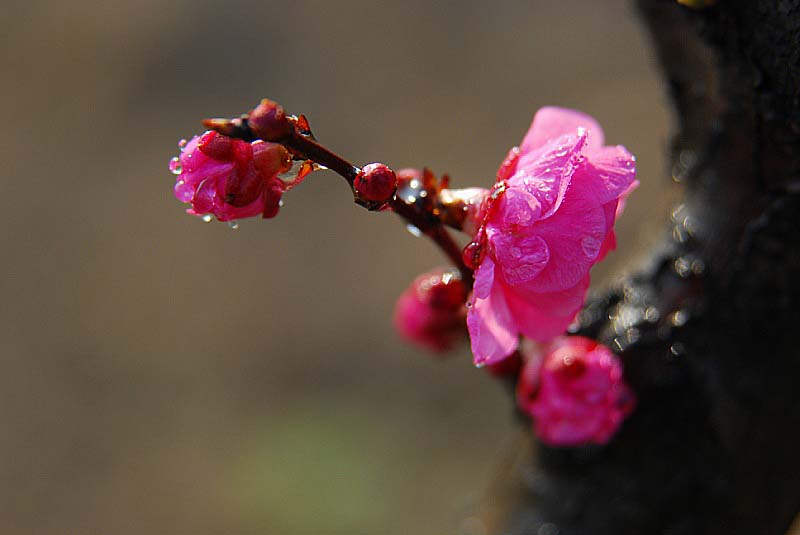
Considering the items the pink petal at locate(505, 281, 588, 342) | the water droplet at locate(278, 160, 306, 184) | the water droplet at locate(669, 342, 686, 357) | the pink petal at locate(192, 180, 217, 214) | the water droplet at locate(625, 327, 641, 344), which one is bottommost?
the water droplet at locate(669, 342, 686, 357)

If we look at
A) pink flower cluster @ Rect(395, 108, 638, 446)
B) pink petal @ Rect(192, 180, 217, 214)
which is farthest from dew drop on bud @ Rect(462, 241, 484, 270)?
pink petal @ Rect(192, 180, 217, 214)

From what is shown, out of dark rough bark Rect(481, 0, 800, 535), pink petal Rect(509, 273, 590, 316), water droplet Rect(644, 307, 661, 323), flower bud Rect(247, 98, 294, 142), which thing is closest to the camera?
flower bud Rect(247, 98, 294, 142)

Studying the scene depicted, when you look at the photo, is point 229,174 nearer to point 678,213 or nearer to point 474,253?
point 474,253

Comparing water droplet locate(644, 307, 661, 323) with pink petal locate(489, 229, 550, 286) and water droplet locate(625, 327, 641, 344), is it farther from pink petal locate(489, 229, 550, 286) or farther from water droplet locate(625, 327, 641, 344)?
pink petal locate(489, 229, 550, 286)

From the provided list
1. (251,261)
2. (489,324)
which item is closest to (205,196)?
(489,324)

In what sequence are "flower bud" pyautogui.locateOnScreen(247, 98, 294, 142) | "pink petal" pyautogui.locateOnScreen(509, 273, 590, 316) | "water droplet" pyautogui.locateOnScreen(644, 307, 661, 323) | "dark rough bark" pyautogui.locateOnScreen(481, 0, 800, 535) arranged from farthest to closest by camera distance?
1. "water droplet" pyautogui.locateOnScreen(644, 307, 661, 323)
2. "dark rough bark" pyautogui.locateOnScreen(481, 0, 800, 535)
3. "pink petal" pyautogui.locateOnScreen(509, 273, 590, 316)
4. "flower bud" pyautogui.locateOnScreen(247, 98, 294, 142)
